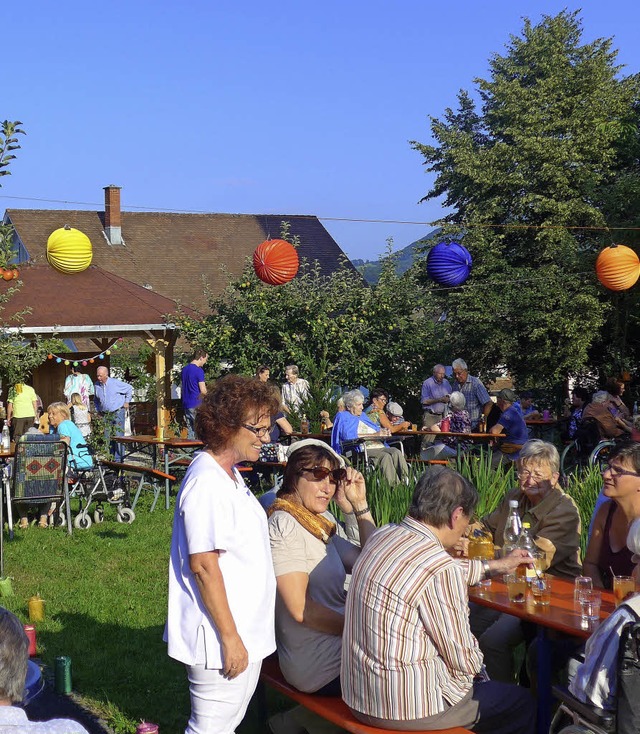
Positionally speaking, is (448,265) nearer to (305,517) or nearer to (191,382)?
(191,382)

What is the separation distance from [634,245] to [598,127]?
3735 mm

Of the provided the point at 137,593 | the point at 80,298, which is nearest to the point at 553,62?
the point at 80,298

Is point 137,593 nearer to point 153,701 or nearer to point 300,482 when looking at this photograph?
point 153,701

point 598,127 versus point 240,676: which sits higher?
point 598,127

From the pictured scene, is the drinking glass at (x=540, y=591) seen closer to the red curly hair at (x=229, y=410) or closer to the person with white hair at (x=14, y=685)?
the red curly hair at (x=229, y=410)

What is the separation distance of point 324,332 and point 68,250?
449 cm

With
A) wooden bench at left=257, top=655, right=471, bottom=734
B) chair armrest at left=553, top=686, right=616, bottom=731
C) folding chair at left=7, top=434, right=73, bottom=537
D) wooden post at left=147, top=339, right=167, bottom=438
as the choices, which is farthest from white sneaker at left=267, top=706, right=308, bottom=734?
wooden post at left=147, top=339, right=167, bottom=438

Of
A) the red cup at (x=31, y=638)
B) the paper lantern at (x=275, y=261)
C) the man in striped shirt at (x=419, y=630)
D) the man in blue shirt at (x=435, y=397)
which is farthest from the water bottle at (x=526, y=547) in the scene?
the paper lantern at (x=275, y=261)

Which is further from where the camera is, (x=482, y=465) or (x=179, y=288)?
(x=179, y=288)

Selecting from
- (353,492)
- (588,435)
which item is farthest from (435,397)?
(353,492)

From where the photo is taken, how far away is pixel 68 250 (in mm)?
12891

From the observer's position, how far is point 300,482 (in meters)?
3.97

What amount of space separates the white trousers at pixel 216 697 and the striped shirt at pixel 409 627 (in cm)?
40

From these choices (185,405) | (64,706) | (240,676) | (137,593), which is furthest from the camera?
(185,405)
